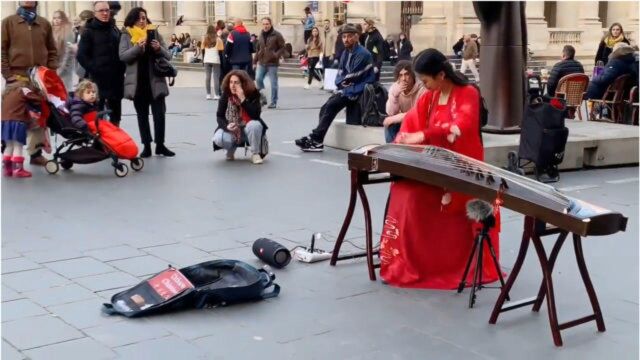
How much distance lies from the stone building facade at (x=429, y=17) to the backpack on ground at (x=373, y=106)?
19.2 m

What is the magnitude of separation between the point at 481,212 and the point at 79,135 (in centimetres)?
559

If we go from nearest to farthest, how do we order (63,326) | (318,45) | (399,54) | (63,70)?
(63,326), (63,70), (318,45), (399,54)

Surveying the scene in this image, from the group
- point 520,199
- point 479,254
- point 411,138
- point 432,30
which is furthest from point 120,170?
point 432,30

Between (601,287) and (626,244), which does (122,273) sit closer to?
(601,287)

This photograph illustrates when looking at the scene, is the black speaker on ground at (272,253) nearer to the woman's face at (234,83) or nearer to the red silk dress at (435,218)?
the red silk dress at (435,218)

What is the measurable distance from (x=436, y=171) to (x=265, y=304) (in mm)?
1251

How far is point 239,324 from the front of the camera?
4.95 meters

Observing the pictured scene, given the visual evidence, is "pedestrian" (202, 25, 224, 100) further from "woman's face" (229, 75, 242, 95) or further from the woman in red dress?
the woman in red dress

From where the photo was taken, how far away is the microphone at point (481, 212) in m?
5.14

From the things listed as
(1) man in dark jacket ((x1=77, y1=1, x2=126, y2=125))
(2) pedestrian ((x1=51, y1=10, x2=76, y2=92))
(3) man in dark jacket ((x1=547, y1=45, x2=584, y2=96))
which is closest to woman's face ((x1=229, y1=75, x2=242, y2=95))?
(1) man in dark jacket ((x1=77, y1=1, x2=126, y2=125))

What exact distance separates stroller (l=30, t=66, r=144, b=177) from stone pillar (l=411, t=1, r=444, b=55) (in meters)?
22.8

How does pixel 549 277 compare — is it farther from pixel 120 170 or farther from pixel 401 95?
pixel 120 170

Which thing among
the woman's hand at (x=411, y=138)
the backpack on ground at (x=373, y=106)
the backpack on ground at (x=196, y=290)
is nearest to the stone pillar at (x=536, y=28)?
the backpack on ground at (x=373, y=106)

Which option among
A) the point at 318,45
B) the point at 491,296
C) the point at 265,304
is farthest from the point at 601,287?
the point at 318,45
